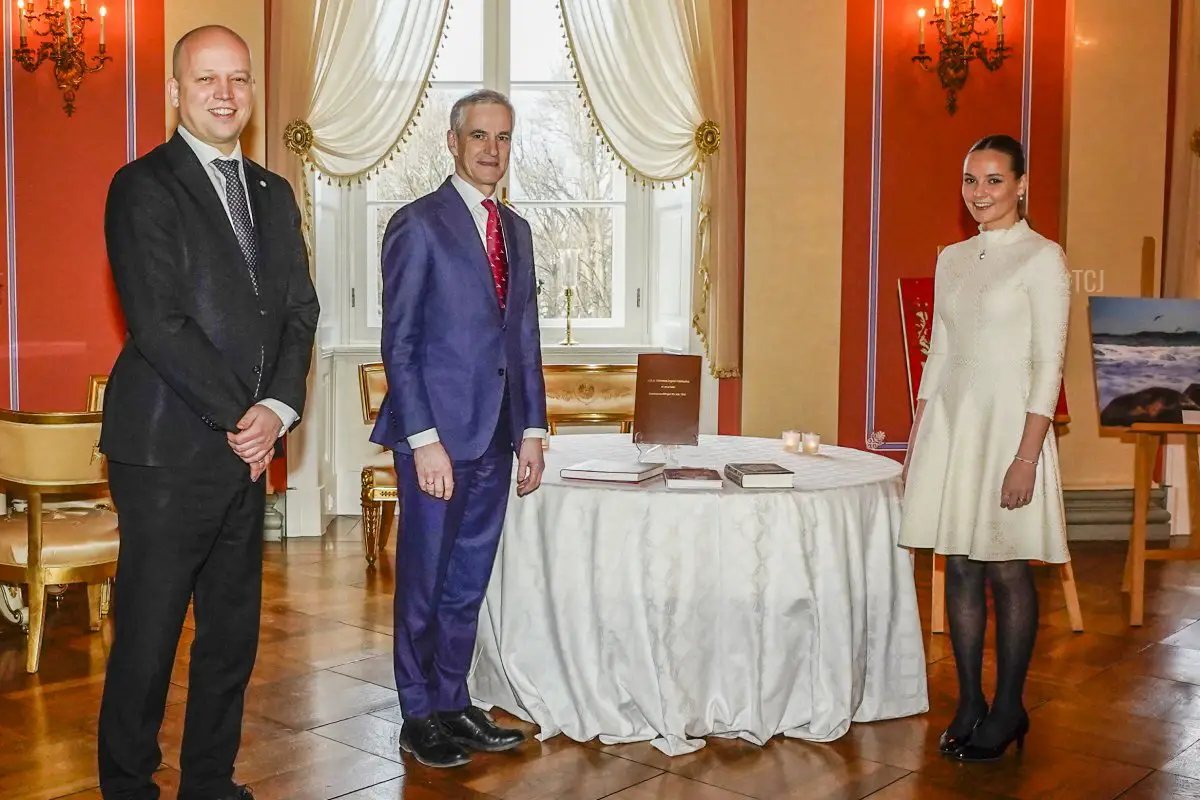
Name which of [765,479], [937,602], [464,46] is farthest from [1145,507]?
[464,46]

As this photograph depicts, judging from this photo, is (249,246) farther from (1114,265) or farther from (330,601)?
(1114,265)

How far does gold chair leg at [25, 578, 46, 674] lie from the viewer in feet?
12.5

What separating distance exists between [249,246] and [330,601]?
2.52m

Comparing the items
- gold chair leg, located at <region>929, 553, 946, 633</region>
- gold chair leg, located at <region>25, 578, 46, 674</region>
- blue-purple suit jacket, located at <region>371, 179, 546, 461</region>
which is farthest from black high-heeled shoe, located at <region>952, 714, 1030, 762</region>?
gold chair leg, located at <region>25, 578, 46, 674</region>

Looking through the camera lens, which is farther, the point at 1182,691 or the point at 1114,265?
the point at 1114,265

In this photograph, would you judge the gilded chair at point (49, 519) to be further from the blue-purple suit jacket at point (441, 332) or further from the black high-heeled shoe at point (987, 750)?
the black high-heeled shoe at point (987, 750)

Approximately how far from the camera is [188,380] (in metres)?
2.31

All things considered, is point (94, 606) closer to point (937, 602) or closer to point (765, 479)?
point (765, 479)

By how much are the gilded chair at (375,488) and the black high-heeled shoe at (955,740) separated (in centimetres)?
281

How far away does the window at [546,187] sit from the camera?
20.1 ft

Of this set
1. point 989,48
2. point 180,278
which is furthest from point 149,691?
point 989,48

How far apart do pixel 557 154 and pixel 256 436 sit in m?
4.14

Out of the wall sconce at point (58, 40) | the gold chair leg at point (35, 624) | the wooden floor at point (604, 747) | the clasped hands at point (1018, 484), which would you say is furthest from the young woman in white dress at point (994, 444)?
the wall sconce at point (58, 40)

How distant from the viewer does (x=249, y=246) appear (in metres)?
2.46
